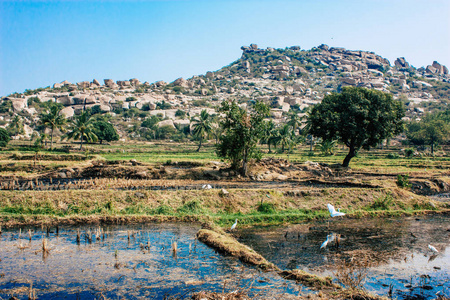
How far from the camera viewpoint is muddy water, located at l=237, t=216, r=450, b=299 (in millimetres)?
11594

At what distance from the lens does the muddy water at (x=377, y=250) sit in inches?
456

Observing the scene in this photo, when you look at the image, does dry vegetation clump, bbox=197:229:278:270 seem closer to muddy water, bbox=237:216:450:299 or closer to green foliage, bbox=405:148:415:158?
muddy water, bbox=237:216:450:299

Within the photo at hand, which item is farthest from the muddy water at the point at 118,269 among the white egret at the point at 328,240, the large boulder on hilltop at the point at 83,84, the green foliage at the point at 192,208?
the large boulder on hilltop at the point at 83,84

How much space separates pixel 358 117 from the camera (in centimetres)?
4128

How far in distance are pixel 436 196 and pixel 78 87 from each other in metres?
161

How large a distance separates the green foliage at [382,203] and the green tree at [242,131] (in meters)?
12.4

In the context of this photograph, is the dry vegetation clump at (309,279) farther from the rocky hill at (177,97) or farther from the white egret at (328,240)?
the rocky hill at (177,97)

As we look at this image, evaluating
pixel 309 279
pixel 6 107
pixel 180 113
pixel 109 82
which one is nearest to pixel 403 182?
pixel 309 279

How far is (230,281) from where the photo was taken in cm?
1103

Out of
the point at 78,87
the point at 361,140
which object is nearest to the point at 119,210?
the point at 361,140

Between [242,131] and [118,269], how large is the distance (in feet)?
73.7

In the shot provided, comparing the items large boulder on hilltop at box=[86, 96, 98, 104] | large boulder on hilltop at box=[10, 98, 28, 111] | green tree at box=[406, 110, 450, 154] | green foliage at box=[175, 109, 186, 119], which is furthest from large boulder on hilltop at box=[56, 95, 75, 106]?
green tree at box=[406, 110, 450, 154]

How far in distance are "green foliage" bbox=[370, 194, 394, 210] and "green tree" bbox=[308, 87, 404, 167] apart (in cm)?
1705

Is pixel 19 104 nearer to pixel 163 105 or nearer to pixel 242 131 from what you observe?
pixel 163 105
